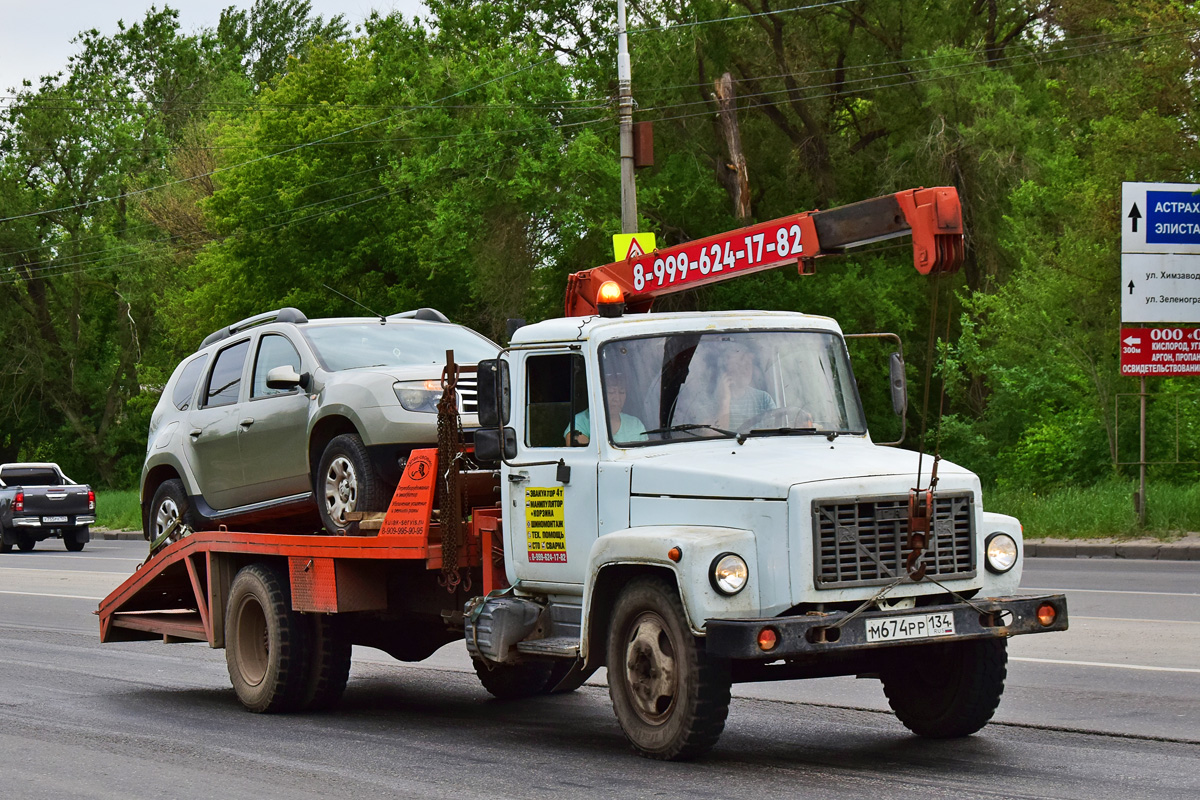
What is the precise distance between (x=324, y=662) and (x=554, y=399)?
2.85 m

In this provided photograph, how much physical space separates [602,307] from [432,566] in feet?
5.70

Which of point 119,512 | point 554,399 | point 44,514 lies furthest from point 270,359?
point 119,512

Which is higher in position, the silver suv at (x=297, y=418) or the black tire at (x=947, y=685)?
the silver suv at (x=297, y=418)

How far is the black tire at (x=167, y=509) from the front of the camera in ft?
38.9

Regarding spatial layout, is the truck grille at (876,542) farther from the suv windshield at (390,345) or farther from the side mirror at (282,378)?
the side mirror at (282,378)

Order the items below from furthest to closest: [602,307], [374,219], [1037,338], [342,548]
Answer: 1. [374,219]
2. [1037,338]
3. [342,548]
4. [602,307]

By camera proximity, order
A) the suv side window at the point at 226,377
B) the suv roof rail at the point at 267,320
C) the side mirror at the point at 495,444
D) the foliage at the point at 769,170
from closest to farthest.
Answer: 1. the side mirror at the point at 495,444
2. the suv roof rail at the point at 267,320
3. the suv side window at the point at 226,377
4. the foliage at the point at 769,170

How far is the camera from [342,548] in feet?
31.8

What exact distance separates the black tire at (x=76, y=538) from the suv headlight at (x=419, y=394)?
26.3 meters

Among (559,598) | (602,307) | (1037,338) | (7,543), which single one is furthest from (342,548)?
(7,543)

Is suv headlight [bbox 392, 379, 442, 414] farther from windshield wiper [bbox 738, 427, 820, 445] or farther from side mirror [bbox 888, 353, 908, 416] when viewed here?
side mirror [bbox 888, 353, 908, 416]

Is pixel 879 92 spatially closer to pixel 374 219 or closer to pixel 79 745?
pixel 374 219

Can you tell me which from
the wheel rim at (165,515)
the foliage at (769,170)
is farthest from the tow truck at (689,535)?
the foliage at (769,170)

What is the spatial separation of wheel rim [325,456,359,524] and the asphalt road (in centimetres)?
129
